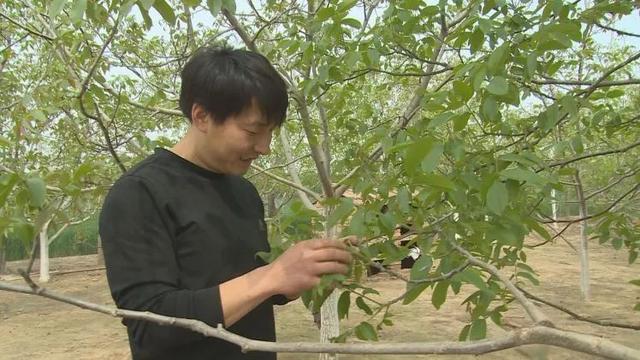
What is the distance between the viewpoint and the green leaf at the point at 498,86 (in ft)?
4.35

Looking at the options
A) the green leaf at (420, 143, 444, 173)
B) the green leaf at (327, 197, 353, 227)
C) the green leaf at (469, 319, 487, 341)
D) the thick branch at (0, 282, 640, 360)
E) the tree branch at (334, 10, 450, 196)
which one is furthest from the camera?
the tree branch at (334, 10, 450, 196)

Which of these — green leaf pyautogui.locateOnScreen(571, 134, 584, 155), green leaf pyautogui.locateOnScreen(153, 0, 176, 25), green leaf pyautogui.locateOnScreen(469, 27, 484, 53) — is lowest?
green leaf pyautogui.locateOnScreen(571, 134, 584, 155)

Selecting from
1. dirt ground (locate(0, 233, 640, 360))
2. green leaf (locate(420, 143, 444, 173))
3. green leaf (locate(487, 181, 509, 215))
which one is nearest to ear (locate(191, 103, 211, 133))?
green leaf (locate(420, 143, 444, 173))

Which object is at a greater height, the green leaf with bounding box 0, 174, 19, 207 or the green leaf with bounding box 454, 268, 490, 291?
the green leaf with bounding box 0, 174, 19, 207

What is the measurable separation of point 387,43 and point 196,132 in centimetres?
124

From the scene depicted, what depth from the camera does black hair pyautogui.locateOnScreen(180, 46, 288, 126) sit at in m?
1.34

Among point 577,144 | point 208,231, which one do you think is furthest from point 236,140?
point 577,144

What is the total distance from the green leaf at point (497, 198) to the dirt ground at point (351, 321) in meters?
4.28

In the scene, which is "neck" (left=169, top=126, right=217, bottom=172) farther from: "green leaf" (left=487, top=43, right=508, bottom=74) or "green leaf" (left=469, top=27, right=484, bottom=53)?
"green leaf" (left=469, top=27, right=484, bottom=53)

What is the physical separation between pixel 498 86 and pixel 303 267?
2.07ft

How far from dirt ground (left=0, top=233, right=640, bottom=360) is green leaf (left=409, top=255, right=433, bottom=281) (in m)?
4.07

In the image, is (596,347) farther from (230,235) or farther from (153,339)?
(230,235)

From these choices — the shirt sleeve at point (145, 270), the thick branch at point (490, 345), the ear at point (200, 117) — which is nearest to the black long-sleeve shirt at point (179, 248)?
the shirt sleeve at point (145, 270)

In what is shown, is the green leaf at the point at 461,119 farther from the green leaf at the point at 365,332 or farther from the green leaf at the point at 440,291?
the green leaf at the point at 365,332
